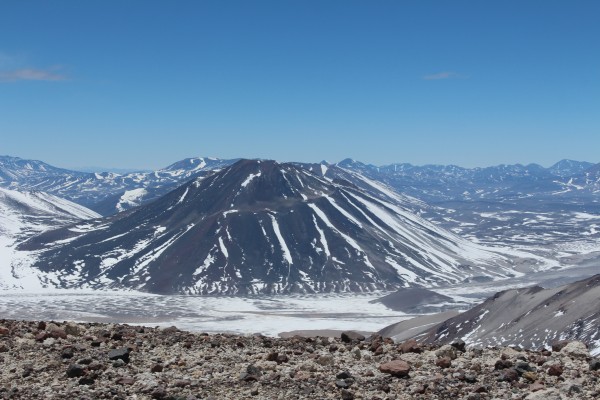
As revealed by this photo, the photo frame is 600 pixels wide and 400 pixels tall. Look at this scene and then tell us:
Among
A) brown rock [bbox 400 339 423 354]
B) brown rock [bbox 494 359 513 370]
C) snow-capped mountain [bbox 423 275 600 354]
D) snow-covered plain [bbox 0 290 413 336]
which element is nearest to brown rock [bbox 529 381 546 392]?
brown rock [bbox 494 359 513 370]

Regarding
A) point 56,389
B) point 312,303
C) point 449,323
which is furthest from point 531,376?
point 312,303

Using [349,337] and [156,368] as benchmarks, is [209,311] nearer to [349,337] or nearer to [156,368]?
[349,337]

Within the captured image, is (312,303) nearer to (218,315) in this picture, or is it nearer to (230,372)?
(218,315)

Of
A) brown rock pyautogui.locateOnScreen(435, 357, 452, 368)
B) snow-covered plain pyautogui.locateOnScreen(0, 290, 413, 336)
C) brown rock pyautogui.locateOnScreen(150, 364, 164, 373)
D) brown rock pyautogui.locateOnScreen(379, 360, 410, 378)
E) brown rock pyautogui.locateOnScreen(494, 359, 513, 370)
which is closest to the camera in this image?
brown rock pyautogui.locateOnScreen(379, 360, 410, 378)

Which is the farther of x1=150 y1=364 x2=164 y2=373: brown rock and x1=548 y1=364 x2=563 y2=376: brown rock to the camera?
x1=150 y1=364 x2=164 y2=373: brown rock

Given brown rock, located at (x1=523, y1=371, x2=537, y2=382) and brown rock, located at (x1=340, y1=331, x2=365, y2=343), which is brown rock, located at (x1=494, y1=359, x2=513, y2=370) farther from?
brown rock, located at (x1=340, y1=331, x2=365, y2=343)

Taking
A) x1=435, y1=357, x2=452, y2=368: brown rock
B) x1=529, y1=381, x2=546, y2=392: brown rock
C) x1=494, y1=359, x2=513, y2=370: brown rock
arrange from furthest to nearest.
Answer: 1. x1=435, y1=357, x2=452, y2=368: brown rock
2. x1=494, y1=359, x2=513, y2=370: brown rock
3. x1=529, y1=381, x2=546, y2=392: brown rock
